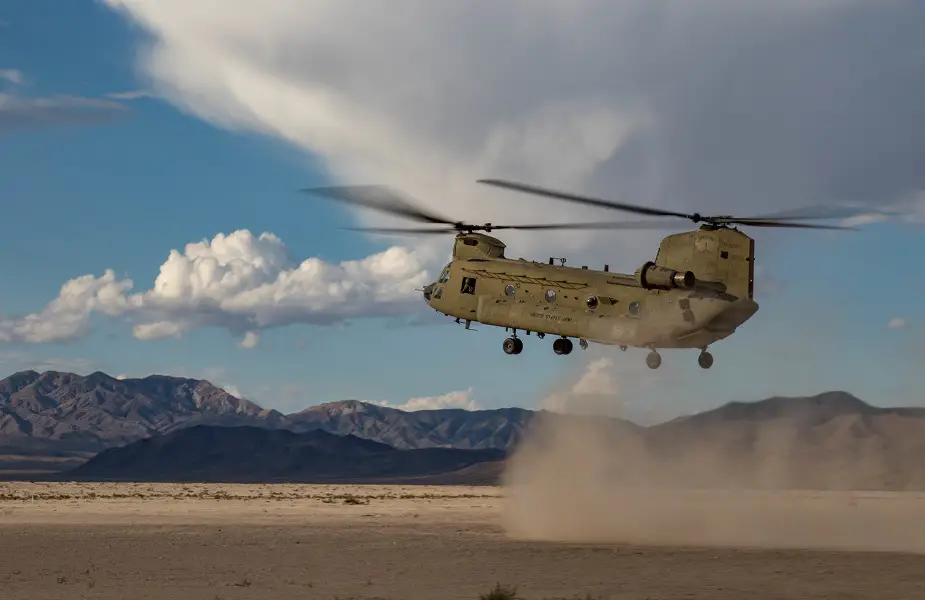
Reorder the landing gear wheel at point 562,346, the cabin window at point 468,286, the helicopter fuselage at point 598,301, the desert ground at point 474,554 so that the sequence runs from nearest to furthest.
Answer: the desert ground at point 474,554, the helicopter fuselage at point 598,301, the landing gear wheel at point 562,346, the cabin window at point 468,286

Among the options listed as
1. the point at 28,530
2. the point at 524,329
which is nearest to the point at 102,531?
the point at 28,530

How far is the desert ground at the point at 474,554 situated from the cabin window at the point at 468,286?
10498 millimetres

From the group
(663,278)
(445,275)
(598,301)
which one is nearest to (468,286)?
(445,275)

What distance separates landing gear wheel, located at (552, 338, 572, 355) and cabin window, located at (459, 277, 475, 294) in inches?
163

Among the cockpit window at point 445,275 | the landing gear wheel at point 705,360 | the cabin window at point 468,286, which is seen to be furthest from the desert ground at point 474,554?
the cockpit window at point 445,275

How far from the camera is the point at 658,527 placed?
5478cm

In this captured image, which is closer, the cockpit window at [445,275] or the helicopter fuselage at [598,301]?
the helicopter fuselage at [598,301]

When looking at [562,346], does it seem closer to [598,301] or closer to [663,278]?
[598,301]

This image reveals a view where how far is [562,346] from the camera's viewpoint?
44250mm

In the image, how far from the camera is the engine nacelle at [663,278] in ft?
129

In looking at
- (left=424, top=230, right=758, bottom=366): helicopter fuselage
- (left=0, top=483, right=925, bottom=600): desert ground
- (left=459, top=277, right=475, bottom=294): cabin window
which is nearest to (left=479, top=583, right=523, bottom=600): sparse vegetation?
(left=0, top=483, right=925, bottom=600): desert ground

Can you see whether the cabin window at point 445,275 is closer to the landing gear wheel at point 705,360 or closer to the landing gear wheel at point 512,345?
the landing gear wheel at point 512,345

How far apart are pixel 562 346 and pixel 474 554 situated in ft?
29.0

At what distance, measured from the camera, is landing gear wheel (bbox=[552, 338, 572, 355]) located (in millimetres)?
44062
